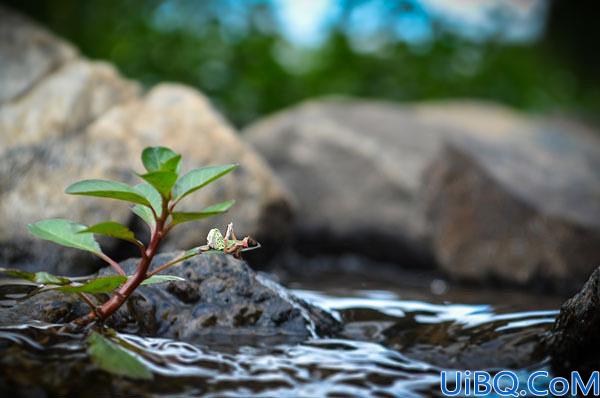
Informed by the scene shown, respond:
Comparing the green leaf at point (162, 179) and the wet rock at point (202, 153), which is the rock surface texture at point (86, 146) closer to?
the wet rock at point (202, 153)

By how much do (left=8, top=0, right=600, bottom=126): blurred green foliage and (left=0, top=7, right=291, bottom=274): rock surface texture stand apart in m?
1.37

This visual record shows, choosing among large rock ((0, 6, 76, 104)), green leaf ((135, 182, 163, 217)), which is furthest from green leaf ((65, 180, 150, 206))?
large rock ((0, 6, 76, 104))

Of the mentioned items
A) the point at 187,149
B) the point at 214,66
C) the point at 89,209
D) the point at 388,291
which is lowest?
the point at 388,291

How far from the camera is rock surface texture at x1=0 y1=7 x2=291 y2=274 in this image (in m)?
3.44

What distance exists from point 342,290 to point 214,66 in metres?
3.87

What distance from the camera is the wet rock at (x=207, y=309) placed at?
181cm

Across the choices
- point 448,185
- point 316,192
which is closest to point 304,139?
point 316,192

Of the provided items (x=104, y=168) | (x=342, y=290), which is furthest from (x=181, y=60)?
(x=342, y=290)

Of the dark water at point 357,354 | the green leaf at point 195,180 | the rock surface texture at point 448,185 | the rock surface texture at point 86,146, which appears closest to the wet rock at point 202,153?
the rock surface texture at point 86,146

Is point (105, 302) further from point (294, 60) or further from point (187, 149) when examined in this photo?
point (294, 60)

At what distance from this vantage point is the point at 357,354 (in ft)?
5.98

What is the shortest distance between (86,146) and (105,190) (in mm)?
2223

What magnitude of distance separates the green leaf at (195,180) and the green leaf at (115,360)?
1.21 feet

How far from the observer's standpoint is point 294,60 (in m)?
7.38
